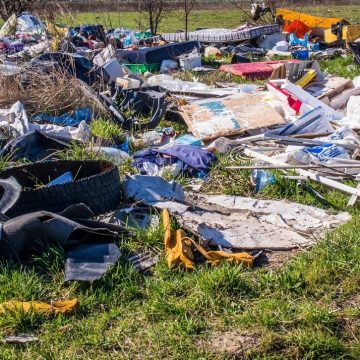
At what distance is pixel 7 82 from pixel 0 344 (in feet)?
15.2

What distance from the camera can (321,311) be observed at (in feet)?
10.0

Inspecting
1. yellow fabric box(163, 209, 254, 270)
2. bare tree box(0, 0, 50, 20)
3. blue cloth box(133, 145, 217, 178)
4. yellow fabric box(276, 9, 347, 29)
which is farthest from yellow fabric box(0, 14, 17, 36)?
yellow fabric box(163, 209, 254, 270)

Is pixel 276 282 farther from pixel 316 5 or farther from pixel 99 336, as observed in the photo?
pixel 316 5

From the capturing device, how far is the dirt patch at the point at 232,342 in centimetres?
284

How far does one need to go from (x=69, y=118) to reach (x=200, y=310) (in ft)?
13.5

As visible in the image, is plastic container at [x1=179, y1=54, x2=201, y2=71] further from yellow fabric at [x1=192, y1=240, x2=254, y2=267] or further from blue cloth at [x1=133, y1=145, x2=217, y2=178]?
yellow fabric at [x1=192, y1=240, x2=254, y2=267]

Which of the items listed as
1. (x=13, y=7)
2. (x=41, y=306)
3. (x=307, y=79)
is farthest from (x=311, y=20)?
(x=41, y=306)

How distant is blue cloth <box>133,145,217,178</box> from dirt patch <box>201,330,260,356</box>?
2.64 m

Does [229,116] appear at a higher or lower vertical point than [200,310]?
lower

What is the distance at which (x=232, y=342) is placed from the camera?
2908 millimetres

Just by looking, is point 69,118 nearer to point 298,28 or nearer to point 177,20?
point 298,28

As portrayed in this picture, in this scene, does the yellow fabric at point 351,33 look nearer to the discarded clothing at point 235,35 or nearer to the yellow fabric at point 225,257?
the discarded clothing at point 235,35

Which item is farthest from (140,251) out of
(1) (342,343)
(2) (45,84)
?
(2) (45,84)

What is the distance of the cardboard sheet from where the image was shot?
6559 mm
